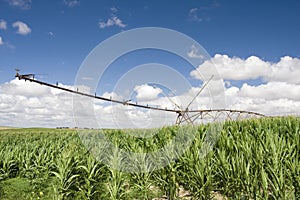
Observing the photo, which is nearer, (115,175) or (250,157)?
(250,157)

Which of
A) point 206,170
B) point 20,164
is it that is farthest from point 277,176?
point 20,164

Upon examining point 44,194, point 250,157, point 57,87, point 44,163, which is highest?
point 57,87

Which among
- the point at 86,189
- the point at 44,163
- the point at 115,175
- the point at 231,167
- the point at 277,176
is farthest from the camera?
the point at 44,163

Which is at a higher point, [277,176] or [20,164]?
[277,176]

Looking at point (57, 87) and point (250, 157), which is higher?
point (57, 87)

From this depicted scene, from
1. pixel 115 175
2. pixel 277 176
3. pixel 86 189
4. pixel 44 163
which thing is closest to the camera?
pixel 277 176

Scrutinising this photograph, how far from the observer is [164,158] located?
6871 mm

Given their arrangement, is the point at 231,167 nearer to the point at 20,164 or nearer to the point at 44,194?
the point at 44,194

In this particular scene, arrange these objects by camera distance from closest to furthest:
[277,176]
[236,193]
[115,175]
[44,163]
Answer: [277,176] → [236,193] → [115,175] → [44,163]

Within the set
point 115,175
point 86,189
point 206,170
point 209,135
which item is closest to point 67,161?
point 86,189

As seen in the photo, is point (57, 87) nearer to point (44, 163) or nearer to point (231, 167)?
point (44, 163)

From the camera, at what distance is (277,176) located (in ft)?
15.2

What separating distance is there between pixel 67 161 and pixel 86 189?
0.82m

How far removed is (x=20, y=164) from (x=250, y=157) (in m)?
7.17
